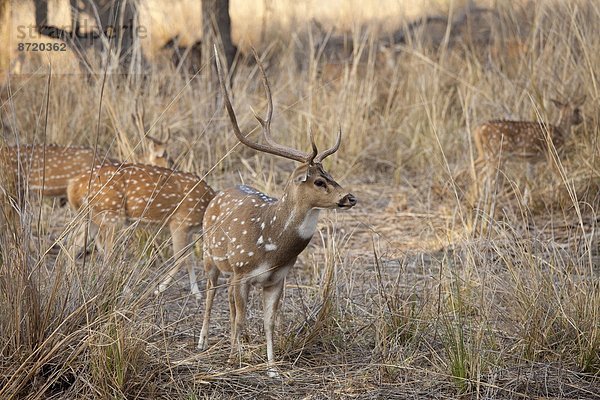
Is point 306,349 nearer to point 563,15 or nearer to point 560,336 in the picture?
point 560,336

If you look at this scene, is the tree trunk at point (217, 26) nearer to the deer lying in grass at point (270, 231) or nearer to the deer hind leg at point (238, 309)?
the deer lying in grass at point (270, 231)

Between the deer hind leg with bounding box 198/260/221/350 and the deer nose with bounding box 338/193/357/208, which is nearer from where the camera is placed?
the deer nose with bounding box 338/193/357/208

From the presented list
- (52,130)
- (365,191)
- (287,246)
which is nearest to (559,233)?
(365,191)

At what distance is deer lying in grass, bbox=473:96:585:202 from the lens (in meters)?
8.16

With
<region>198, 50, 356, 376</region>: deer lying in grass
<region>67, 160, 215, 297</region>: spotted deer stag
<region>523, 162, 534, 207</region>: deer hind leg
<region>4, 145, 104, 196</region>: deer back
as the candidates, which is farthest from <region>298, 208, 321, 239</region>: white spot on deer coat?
<region>4, 145, 104, 196</region>: deer back

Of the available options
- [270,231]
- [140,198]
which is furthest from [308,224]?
[140,198]

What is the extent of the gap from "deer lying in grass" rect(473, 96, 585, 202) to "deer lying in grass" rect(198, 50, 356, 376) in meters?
3.95

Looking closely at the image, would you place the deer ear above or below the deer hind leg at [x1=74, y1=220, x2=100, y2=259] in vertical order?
above

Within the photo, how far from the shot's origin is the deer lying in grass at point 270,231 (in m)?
4.27

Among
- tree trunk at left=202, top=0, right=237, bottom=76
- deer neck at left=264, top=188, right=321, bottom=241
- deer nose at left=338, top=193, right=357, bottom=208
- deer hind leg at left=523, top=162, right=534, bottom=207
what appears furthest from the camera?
tree trunk at left=202, top=0, right=237, bottom=76

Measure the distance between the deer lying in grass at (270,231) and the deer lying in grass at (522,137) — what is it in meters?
3.95

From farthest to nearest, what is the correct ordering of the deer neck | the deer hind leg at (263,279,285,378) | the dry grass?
the deer hind leg at (263,279,285,378) → the deer neck → the dry grass

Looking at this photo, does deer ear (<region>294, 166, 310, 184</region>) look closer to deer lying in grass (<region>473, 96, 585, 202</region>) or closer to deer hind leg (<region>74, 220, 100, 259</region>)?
deer hind leg (<region>74, 220, 100, 259</region>)

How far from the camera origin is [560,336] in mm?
4500
